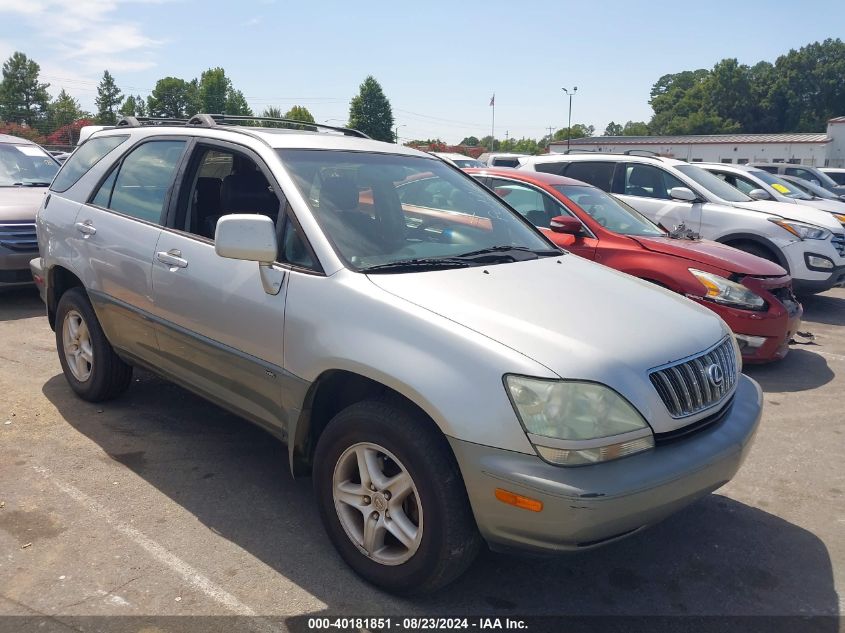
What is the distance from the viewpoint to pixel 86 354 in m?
4.79

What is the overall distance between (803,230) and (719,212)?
3.18ft

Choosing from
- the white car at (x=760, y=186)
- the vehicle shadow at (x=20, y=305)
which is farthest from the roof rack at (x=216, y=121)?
the white car at (x=760, y=186)

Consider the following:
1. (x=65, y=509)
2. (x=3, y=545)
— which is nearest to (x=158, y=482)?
(x=65, y=509)

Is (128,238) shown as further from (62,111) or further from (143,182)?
(62,111)

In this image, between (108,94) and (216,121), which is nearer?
(216,121)

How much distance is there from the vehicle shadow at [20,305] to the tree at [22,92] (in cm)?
8998

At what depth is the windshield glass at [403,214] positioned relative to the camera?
128 inches

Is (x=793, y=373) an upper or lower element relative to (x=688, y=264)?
lower

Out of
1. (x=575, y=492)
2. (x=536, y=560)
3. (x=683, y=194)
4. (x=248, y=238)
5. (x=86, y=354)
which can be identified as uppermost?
(x=248, y=238)

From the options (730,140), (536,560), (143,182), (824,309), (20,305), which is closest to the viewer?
(536,560)

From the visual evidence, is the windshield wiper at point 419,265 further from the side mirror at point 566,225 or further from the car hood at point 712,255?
the car hood at point 712,255

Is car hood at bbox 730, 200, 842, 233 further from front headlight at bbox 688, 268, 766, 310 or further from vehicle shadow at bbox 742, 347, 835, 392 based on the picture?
front headlight at bbox 688, 268, 766, 310

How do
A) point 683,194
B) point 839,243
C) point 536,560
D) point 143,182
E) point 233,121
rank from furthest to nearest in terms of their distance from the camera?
point 839,243, point 683,194, point 233,121, point 143,182, point 536,560

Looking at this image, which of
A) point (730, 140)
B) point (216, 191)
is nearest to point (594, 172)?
point (216, 191)
